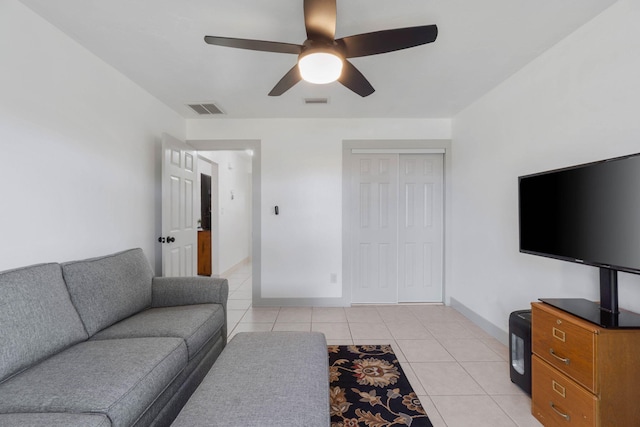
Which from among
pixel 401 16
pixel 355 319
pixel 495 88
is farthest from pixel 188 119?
pixel 495 88

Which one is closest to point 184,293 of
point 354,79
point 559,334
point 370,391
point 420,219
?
point 370,391

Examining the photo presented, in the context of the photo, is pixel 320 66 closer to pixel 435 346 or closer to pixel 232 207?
pixel 435 346

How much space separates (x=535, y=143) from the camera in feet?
7.27

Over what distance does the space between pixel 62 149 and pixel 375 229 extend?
10.3 feet

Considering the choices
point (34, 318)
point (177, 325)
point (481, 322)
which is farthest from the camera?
point (481, 322)

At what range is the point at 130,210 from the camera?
2574 millimetres

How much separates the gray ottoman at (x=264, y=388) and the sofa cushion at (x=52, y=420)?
0.92ft

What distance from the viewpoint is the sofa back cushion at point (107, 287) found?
5.52 ft

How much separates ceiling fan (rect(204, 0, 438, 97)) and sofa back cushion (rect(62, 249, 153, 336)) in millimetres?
1612

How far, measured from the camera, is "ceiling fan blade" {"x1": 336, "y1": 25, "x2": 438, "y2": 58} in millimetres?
1401

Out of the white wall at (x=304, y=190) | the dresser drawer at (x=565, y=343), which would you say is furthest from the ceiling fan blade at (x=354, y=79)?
the dresser drawer at (x=565, y=343)

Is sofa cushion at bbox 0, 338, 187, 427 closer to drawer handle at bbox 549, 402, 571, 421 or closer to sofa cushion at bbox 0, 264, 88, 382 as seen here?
sofa cushion at bbox 0, 264, 88, 382

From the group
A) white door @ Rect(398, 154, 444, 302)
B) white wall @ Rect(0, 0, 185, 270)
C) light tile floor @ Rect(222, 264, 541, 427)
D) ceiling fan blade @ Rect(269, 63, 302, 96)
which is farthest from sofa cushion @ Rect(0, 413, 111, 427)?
white door @ Rect(398, 154, 444, 302)

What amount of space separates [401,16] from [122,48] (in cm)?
204
